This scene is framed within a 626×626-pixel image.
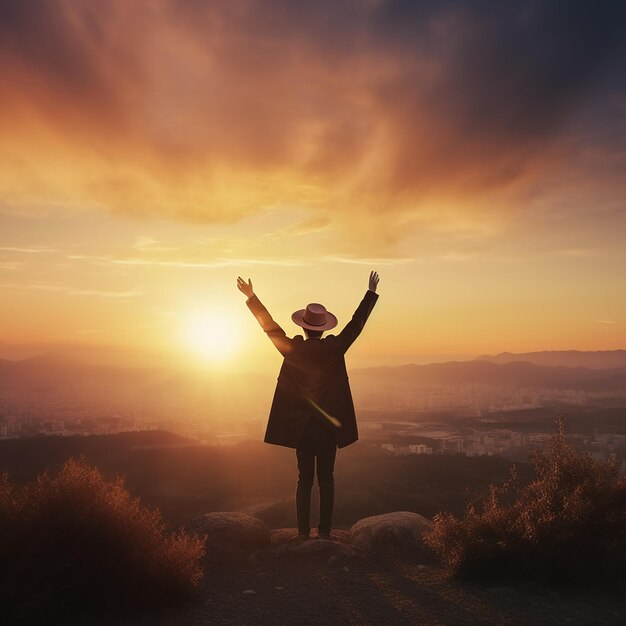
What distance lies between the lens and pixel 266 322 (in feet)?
31.2

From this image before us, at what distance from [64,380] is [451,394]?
123490mm

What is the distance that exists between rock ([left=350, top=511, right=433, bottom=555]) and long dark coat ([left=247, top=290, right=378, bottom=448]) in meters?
2.04

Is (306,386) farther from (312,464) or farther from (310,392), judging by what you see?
(312,464)

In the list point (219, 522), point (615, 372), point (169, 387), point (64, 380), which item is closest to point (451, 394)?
point (615, 372)

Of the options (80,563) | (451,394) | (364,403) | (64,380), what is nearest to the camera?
(80,563)

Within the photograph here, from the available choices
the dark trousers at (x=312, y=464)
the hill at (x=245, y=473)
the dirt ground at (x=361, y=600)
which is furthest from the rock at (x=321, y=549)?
the hill at (x=245, y=473)

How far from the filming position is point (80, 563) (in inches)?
264

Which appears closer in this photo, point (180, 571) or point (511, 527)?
point (180, 571)

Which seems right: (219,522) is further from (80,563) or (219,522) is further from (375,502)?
(375,502)

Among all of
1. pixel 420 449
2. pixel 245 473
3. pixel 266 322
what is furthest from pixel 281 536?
pixel 420 449

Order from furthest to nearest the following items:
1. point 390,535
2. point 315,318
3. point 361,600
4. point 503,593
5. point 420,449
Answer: point 420,449 → point 390,535 → point 315,318 → point 503,593 → point 361,600

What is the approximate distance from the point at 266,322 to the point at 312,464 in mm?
2484

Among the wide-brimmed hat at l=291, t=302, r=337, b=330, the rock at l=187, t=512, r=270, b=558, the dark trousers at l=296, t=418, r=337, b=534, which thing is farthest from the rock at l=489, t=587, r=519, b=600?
the wide-brimmed hat at l=291, t=302, r=337, b=330

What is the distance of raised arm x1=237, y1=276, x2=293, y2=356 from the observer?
948 centimetres
